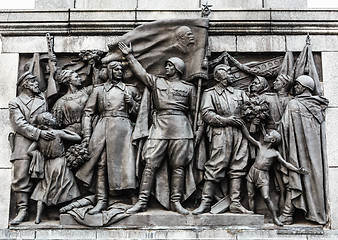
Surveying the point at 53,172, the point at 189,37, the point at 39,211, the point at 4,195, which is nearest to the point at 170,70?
the point at 189,37

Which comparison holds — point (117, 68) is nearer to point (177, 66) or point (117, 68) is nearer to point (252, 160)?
point (177, 66)

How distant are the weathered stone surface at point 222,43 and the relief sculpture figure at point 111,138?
1.82 meters

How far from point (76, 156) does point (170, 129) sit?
1.82 metres

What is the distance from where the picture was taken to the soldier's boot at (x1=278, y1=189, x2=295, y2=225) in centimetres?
1076

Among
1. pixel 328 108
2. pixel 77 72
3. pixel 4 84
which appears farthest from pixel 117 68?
pixel 328 108

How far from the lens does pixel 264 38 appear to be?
38.5 ft

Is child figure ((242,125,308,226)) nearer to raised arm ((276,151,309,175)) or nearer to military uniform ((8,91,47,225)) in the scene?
raised arm ((276,151,309,175))

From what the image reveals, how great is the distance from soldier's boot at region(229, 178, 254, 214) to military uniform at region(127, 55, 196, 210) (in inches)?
36.6

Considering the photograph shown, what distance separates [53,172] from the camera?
1094cm

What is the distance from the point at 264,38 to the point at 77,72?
3793 mm

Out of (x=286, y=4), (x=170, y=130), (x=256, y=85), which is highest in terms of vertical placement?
(x=286, y=4)

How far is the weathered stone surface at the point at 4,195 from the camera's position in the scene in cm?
1096

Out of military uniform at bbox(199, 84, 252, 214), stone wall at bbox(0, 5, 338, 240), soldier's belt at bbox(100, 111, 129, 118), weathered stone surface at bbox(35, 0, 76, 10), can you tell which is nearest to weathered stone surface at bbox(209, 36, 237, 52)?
stone wall at bbox(0, 5, 338, 240)

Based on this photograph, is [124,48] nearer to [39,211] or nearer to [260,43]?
[260,43]
